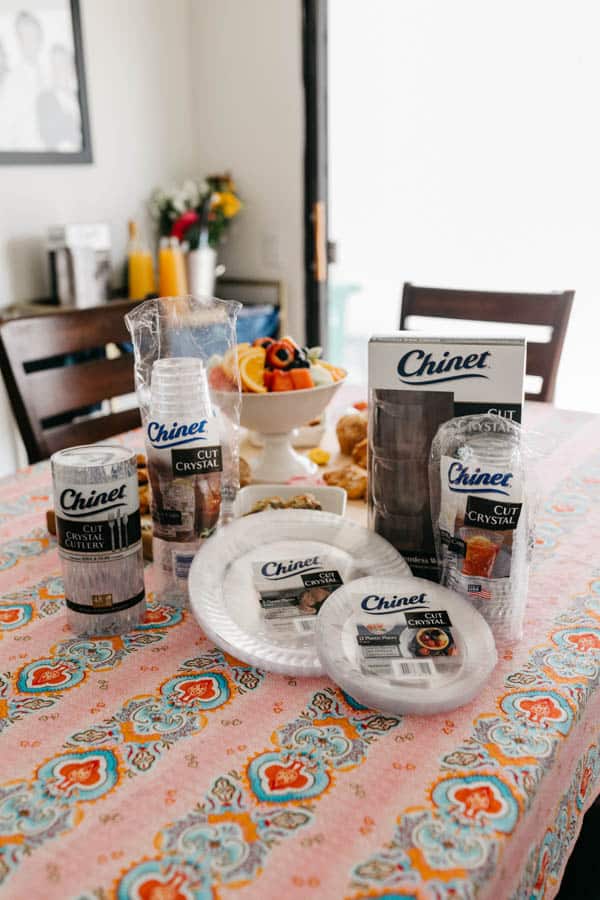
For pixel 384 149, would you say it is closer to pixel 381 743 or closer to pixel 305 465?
pixel 305 465

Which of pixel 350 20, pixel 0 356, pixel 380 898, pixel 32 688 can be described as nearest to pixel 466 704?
pixel 380 898

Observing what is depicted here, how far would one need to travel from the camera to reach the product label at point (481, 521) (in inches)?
28.3

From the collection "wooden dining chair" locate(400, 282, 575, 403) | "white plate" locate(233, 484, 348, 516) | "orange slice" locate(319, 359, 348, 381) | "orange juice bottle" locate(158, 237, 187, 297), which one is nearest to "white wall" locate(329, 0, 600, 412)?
"orange juice bottle" locate(158, 237, 187, 297)

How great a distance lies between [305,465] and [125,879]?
80 centimetres

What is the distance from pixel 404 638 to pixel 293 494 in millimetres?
351

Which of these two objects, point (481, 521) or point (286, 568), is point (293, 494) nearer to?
point (286, 568)

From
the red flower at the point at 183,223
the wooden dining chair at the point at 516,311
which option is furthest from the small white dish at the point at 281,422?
the red flower at the point at 183,223

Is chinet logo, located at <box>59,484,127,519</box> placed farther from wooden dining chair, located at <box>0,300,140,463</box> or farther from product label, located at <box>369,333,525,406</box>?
wooden dining chair, located at <box>0,300,140,463</box>

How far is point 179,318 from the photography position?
0.91 meters

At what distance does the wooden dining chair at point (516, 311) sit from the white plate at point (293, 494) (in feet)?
2.95

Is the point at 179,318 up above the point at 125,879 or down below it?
above

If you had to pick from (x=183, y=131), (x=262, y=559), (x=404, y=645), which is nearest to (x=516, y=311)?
(x=262, y=559)

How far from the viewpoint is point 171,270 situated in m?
2.88

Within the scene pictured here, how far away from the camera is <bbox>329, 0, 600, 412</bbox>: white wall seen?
2.62 meters
